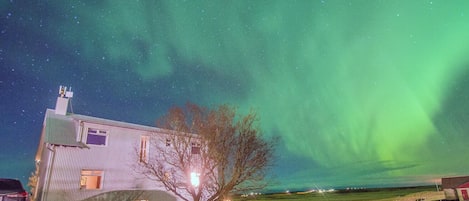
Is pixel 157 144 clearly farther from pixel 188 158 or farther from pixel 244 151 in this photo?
pixel 244 151

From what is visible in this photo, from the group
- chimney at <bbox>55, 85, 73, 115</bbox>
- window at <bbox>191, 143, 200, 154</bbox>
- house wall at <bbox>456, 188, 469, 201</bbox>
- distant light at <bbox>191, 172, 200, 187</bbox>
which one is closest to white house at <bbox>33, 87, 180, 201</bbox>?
chimney at <bbox>55, 85, 73, 115</bbox>

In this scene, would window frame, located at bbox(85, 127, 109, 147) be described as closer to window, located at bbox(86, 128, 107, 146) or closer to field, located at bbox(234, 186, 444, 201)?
window, located at bbox(86, 128, 107, 146)

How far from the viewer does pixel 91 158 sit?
15.6 metres

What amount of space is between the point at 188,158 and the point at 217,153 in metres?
1.54

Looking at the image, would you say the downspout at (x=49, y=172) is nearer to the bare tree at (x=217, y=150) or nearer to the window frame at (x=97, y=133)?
the window frame at (x=97, y=133)

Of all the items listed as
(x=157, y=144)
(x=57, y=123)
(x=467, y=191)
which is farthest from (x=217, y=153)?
(x=467, y=191)

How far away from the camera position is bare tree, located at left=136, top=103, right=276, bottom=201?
14547 mm

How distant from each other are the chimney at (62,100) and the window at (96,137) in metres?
2.49

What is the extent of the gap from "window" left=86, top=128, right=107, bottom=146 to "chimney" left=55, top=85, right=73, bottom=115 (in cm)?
249

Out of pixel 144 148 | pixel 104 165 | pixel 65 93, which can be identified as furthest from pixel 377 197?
pixel 65 93

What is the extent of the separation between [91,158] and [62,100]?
451 cm

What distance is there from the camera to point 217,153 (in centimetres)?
1452

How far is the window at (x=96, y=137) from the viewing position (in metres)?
15.9

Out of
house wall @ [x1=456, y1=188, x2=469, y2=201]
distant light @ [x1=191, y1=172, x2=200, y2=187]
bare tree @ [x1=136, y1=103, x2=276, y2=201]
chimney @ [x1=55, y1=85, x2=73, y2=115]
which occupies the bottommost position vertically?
Answer: house wall @ [x1=456, y1=188, x2=469, y2=201]
